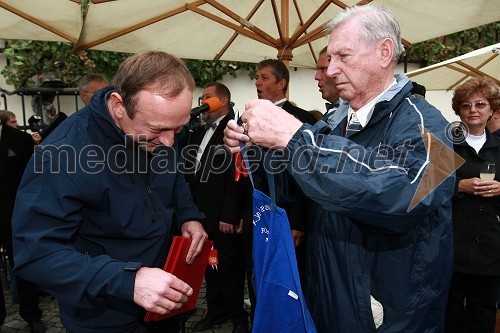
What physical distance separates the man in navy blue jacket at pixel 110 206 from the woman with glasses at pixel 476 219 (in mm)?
2434

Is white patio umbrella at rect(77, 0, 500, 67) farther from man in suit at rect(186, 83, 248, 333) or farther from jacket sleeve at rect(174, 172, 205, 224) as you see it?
jacket sleeve at rect(174, 172, 205, 224)

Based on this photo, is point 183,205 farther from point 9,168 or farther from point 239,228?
point 9,168

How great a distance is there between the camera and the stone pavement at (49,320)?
14.8ft

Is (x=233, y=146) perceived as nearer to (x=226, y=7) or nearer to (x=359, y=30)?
(x=359, y=30)

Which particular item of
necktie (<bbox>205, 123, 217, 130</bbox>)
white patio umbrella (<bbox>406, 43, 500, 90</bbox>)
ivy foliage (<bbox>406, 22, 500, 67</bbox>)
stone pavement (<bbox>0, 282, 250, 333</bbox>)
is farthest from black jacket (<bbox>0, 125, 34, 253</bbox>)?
ivy foliage (<bbox>406, 22, 500, 67</bbox>)

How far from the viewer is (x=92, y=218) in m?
1.82

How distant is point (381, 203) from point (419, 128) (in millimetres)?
409

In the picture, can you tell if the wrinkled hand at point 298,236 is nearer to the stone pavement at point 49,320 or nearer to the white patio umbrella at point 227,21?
the stone pavement at point 49,320

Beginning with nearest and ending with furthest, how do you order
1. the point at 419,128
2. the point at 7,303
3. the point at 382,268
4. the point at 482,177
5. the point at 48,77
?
the point at 419,128 → the point at 382,268 → the point at 482,177 → the point at 7,303 → the point at 48,77

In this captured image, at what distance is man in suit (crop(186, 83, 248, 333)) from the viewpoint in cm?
439

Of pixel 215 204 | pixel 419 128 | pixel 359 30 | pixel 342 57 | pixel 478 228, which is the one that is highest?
pixel 359 30

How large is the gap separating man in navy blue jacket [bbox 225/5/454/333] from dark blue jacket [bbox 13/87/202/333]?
0.52 m

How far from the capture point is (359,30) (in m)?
1.70

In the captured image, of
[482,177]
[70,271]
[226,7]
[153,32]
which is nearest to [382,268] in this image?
[70,271]
